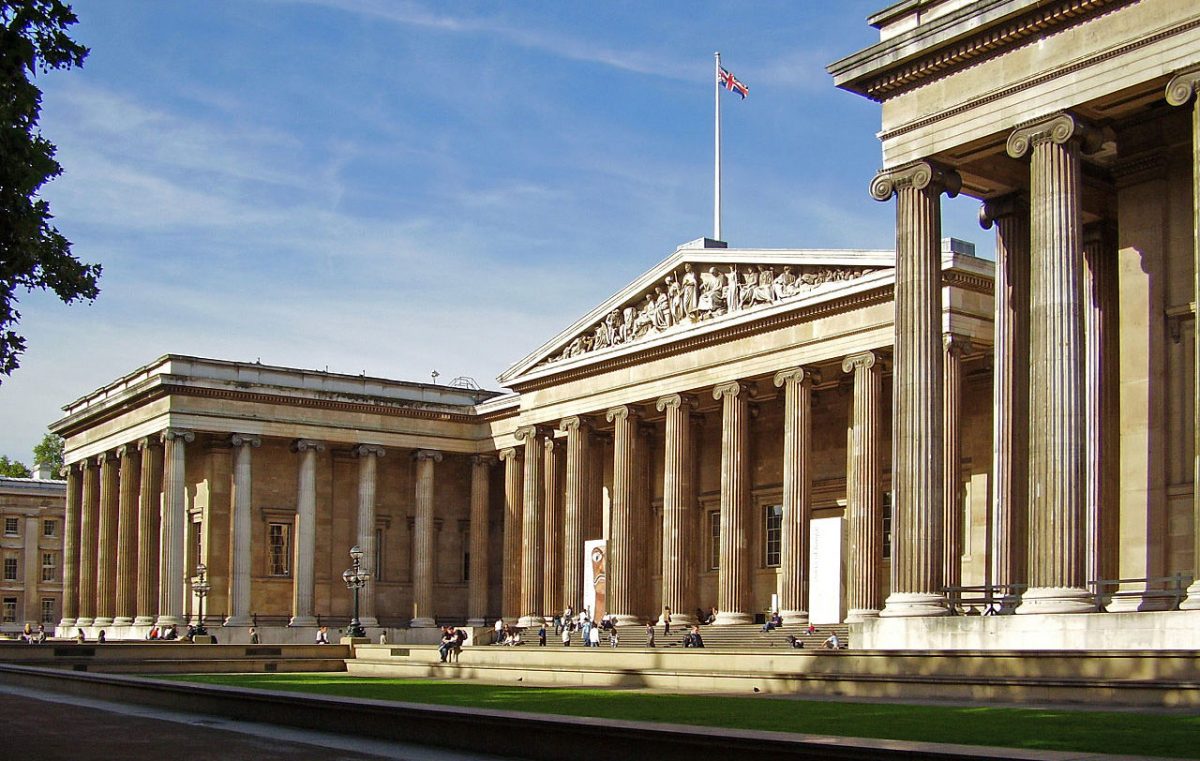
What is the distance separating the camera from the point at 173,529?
2571 inches

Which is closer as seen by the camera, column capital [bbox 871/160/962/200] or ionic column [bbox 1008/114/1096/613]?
ionic column [bbox 1008/114/1096/613]

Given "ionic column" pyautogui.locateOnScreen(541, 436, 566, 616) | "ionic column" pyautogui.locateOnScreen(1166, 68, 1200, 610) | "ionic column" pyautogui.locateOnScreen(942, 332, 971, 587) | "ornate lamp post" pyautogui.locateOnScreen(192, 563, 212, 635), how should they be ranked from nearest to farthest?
"ionic column" pyautogui.locateOnScreen(1166, 68, 1200, 610), "ionic column" pyautogui.locateOnScreen(942, 332, 971, 587), "ornate lamp post" pyautogui.locateOnScreen(192, 563, 212, 635), "ionic column" pyautogui.locateOnScreen(541, 436, 566, 616)

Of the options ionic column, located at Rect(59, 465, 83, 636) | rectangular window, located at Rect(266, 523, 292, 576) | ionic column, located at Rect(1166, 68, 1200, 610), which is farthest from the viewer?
ionic column, located at Rect(59, 465, 83, 636)

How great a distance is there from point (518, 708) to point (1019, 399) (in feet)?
42.2

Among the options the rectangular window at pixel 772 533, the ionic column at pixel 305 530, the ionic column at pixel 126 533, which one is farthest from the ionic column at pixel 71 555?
the rectangular window at pixel 772 533

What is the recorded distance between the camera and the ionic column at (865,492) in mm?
46562

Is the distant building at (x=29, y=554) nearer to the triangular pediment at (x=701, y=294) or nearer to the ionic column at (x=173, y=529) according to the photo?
the ionic column at (x=173, y=529)

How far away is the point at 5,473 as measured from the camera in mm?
124125

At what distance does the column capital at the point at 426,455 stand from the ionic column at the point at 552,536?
9544 mm

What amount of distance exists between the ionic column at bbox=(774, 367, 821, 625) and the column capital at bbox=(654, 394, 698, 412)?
5.68 m

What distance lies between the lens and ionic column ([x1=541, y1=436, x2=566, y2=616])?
62.7m

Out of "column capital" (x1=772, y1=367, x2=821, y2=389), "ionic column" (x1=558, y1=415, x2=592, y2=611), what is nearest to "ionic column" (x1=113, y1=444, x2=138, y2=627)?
"ionic column" (x1=558, y1=415, x2=592, y2=611)

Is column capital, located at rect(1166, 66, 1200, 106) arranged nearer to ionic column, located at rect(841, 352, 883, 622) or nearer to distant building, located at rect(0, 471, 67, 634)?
ionic column, located at rect(841, 352, 883, 622)

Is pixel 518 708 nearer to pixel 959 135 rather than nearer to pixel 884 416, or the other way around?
pixel 959 135
